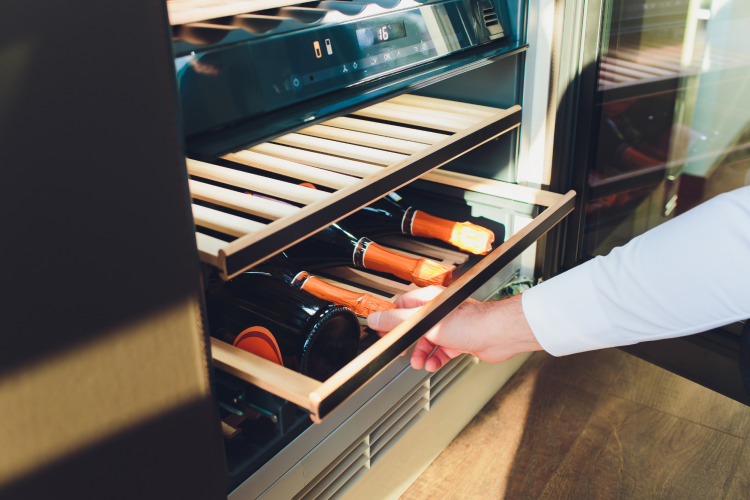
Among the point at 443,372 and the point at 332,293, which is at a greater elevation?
the point at 332,293

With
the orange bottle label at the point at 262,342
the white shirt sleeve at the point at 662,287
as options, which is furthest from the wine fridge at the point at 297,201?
the white shirt sleeve at the point at 662,287

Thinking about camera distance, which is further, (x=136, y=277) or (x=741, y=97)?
(x=741, y=97)

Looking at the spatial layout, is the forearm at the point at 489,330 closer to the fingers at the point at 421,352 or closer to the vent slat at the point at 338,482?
the fingers at the point at 421,352

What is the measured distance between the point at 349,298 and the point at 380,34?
0.41 m

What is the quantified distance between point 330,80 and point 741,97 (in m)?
1.16

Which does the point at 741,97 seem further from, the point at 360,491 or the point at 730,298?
the point at 360,491

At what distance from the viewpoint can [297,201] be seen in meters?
0.69

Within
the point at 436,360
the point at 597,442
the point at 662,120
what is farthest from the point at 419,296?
the point at 662,120

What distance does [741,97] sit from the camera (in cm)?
138

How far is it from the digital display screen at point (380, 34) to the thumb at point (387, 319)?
38 centimetres

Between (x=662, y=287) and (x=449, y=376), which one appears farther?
(x=449, y=376)

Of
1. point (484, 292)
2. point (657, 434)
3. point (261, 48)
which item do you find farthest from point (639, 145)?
point (261, 48)

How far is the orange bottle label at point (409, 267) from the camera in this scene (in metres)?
0.94

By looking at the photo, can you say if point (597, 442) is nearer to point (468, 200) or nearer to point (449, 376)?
point (449, 376)
